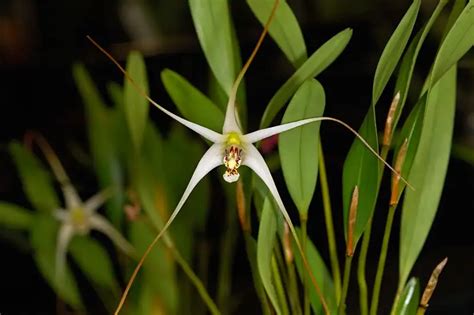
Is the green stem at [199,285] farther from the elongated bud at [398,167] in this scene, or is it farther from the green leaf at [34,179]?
the green leaf at [34,179]

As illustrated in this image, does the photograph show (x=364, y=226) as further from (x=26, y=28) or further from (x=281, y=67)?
(x=26, y=28)

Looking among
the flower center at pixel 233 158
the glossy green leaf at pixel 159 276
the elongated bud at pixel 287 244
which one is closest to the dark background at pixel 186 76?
the glossy green leaf at pixel 159 276

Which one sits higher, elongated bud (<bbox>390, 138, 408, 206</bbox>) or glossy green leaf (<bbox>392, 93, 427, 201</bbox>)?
glossy green leaf (<bbox>392, 93, 427, 201</bbox>)

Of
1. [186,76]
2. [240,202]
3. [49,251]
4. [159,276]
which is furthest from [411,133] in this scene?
[186,76]

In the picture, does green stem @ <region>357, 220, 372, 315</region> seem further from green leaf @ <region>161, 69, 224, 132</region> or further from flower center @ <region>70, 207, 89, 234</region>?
flower center @ <region>70, 207, 89, 234</region>

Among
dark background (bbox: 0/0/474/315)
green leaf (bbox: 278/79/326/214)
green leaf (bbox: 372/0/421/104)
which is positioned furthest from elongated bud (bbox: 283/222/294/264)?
dark background (bbox: 0/0/474/315)

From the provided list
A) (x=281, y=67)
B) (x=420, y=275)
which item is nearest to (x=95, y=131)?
(x=420, y=275)
